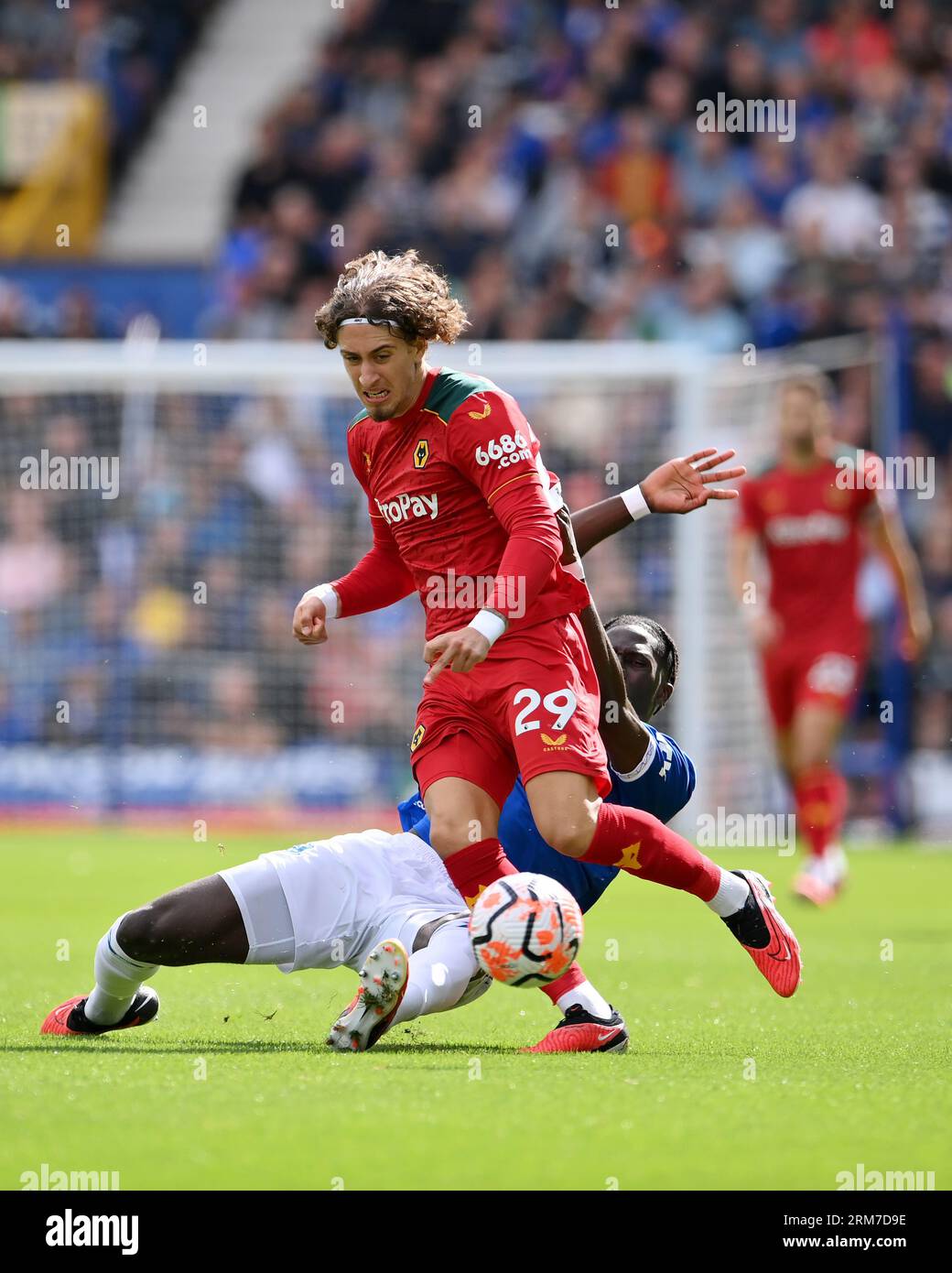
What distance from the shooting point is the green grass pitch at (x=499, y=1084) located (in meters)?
3.59

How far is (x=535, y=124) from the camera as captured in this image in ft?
62.2

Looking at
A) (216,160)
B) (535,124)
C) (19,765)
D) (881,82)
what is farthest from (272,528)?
(216,160)

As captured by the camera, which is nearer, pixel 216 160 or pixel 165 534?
pixel 165 534

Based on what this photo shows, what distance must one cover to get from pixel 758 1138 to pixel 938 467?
1194cm

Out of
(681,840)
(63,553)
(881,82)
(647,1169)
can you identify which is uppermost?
(881,82)

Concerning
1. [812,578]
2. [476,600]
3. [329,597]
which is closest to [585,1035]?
[476,600]

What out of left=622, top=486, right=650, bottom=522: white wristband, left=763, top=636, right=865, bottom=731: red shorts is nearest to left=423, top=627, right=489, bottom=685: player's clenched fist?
Result: left=622, top=486, right=650, bottom=522: white wristband

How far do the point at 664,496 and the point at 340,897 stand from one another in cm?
169

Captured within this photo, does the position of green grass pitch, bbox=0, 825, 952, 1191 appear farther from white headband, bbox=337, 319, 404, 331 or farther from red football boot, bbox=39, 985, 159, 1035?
white headband, bbox=337, 319, 404, 331

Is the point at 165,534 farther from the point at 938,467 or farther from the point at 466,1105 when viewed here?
the point at 466,1105

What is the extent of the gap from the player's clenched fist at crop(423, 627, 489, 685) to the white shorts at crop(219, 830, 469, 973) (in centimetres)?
56

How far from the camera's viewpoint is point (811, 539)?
1108 centimetres

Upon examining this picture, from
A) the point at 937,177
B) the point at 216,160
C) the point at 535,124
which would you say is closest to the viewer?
the point at 937,177

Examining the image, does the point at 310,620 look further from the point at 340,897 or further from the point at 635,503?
the point at 635,503
